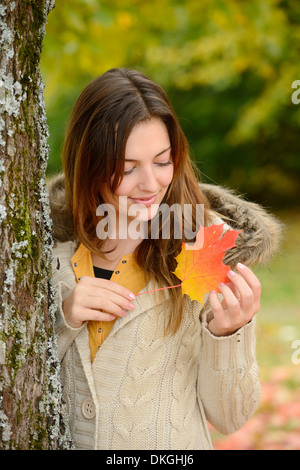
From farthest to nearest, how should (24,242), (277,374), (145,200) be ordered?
(277,374)
(145,200)
(24,242)

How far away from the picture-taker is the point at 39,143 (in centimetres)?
136

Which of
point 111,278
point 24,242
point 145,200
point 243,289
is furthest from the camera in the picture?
point 111,278

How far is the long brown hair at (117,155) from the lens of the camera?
157cm

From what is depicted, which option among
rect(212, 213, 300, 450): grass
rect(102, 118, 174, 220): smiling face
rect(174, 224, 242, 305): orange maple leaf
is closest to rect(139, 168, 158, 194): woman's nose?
rect(102, 118, 174, 220): smiling face

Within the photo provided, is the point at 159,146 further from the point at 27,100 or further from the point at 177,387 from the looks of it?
the point at 177,387

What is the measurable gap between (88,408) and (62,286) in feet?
1.27

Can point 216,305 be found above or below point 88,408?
above

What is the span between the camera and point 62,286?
5.69ft

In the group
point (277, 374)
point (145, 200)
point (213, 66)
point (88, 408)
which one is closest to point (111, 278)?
point (145, 200)

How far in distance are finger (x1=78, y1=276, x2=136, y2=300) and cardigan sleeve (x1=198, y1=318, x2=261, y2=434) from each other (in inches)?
9.9

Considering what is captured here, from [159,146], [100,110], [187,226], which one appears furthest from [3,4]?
[187,226]

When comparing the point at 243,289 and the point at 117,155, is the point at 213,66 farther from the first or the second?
the point at 243,289

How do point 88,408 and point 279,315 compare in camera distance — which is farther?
point 279,315

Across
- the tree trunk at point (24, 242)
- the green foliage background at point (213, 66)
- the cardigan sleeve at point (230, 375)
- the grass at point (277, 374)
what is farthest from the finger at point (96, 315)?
the green foliage background at point (213, 66)
